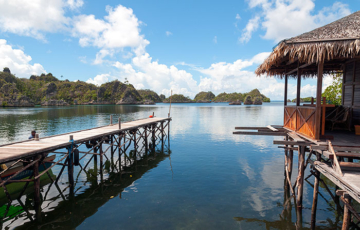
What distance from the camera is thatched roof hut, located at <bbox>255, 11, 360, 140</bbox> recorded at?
724cm

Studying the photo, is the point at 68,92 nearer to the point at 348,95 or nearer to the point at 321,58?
the point at 348,95

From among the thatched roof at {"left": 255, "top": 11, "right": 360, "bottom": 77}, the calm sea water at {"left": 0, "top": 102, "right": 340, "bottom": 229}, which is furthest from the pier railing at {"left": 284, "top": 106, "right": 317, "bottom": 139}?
the calm sea water at {"left": 0, "top": 102, "right": 340, "bottom": 229}

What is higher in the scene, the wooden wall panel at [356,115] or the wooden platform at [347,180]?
the wooden wall panel at [356,115]

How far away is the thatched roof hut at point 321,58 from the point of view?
23.8 ft

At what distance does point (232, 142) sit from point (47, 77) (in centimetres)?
20291

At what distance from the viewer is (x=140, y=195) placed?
33.1 ft

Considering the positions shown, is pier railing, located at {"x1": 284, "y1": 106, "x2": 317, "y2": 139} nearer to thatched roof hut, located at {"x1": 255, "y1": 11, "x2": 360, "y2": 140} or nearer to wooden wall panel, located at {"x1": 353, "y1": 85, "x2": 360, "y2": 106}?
thatched roof hut, located at {"x1": 255, "y1": 11, "x2": 360, "y2": 140}

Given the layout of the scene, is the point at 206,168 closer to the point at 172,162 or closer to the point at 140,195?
the point at 172,162

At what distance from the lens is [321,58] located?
746 centimetres

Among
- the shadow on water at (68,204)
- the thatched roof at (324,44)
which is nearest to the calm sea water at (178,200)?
the shadow on water at (68,204)

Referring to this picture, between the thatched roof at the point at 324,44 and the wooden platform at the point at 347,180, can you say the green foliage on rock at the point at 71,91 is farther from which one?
the wooden platform at the point at 347,180

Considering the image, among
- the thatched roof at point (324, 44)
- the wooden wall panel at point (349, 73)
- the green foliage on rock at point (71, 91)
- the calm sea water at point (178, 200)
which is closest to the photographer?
the thatched roof at point (324, 44)

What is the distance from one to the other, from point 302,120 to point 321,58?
2.59 metres

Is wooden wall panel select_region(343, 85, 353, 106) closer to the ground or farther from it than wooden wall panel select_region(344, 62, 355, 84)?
closer to the ground
